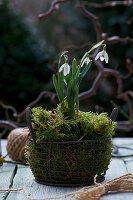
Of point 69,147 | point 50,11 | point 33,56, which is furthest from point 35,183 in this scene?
point 33,56

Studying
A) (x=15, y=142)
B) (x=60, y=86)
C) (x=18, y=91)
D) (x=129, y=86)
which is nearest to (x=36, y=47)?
(x=18, y=91)

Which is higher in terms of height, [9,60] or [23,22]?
[23,22]

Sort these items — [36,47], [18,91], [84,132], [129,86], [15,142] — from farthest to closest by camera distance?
[129,86], [36,47], [18,91], [15,142], [84,132]

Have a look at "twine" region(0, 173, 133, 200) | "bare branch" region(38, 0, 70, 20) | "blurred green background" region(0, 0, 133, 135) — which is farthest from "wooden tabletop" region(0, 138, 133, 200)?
"blurred green background" region(0, 0, 133, 135)

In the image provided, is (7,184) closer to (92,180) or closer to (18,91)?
(92,180)

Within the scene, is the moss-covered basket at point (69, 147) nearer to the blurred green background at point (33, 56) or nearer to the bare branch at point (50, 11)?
the bare branch at point (50, 11)

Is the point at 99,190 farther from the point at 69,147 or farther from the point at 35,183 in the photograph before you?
the point at 35,183

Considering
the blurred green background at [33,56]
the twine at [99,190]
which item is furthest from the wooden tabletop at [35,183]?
the blurred green background at [33,56]

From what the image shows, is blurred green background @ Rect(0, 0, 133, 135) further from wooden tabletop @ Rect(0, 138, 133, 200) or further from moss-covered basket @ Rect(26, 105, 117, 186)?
moss-covered basket @ Rect(26, 105, 117, 186)
